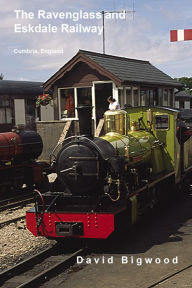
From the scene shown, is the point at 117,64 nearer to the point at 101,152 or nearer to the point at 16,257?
the point at 101,152

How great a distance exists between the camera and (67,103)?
58.3 ft

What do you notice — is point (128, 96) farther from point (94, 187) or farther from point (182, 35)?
point (94, 187)

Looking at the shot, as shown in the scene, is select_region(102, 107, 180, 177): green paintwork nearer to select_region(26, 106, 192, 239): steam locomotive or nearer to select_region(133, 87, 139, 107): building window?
select_region(26, 106, 192, 239): steam locomotive

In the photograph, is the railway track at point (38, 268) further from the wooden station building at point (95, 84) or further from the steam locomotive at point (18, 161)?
the wooden station building at point (95, 84)

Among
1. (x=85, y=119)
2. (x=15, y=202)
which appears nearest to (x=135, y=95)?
(x=15, y=202)

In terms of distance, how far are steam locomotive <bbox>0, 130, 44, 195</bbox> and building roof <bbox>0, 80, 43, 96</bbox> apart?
7.10 m

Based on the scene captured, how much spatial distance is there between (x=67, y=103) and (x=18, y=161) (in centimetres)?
562

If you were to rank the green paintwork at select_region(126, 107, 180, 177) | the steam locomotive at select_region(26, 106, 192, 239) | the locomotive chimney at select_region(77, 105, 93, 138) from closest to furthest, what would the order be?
the steam locomotive at select_region(26, 106, 192, 239) → the locomotive chimney at select_region(77, 105, 93, 138) → the green paintwork at select_region(126, 107, 180, 177)

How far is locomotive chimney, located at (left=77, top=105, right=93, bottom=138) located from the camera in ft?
24.2

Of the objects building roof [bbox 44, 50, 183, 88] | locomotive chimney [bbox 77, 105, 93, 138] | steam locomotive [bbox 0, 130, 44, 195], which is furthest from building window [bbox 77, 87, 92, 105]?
locomotive chimney [bbox 77, 105, 93, 138]

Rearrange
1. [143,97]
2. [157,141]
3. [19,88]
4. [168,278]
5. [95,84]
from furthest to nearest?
[19,88] → [143,97] → [95,84] → [157,141] → [168,278]

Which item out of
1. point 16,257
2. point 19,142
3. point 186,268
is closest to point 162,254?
point 186,268

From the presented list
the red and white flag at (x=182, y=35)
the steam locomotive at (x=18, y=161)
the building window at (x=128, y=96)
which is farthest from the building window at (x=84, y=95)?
the red and white flag at (x=182, y=35)

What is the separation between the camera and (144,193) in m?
8.51
